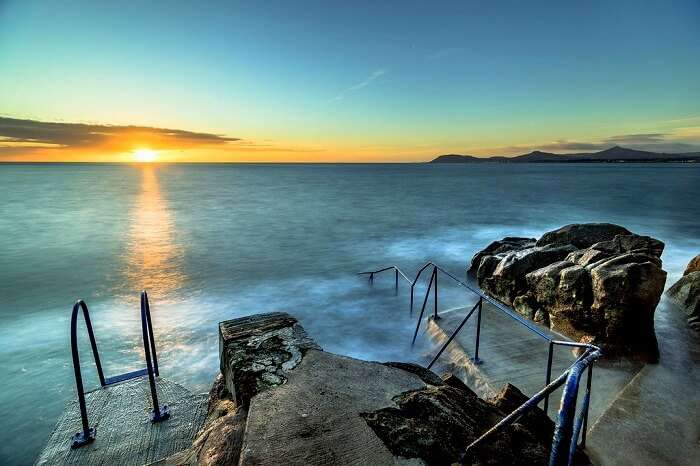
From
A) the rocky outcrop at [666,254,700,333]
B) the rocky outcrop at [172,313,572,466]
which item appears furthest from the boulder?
the rocky outcrop at [172,313,572,466]

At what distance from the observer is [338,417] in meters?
2.65

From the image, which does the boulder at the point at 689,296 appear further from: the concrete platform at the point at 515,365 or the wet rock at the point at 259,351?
the wet rock at the point at 259,351

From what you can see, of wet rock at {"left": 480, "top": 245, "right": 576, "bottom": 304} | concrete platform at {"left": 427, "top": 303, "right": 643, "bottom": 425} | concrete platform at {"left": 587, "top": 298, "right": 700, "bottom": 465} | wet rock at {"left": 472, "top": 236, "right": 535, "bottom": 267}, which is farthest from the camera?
wet rock at {"left": 472, "top": 236, "right": 535, "bottom": 267}

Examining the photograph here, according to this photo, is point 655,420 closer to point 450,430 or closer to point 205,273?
point 450,430

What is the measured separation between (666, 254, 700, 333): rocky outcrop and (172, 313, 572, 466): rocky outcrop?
23.4 ft

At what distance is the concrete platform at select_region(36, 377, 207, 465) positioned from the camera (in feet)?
11.8

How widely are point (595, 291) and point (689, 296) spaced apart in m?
3.63

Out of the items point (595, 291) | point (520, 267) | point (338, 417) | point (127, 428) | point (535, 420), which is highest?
point (338, 417)

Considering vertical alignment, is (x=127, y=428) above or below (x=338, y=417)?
below

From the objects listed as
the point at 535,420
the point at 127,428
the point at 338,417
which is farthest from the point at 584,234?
the point at 127,428

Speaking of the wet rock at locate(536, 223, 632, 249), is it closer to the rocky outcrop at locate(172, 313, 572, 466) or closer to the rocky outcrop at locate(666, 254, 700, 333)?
the rocky outcrop at locate(666, 254, 700, 333)

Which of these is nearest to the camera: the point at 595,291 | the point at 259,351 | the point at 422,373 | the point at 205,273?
the point at 259,351

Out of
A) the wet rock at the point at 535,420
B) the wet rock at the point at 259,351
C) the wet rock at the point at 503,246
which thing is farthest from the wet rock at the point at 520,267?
the wet rock at the point at 259,351

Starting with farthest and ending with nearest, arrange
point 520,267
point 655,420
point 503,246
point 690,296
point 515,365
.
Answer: point 503,246 < point 520,267 < point 690,296 < point 515,365 < point 655,420
